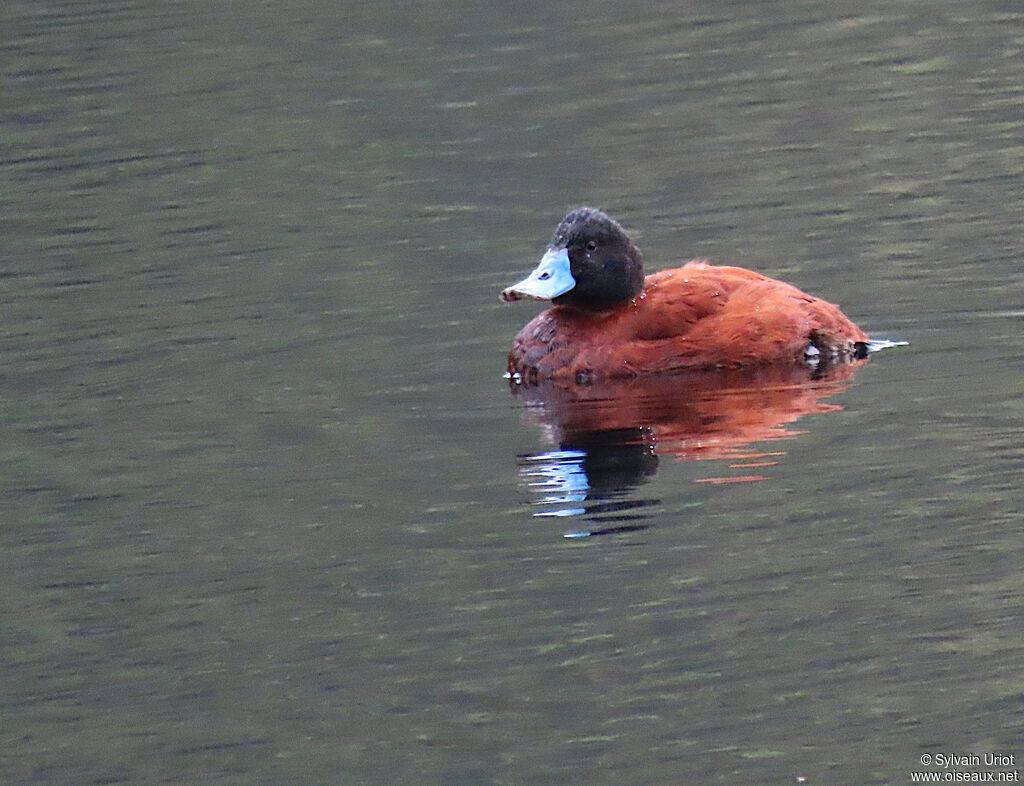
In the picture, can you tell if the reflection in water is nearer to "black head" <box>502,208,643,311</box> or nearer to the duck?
Result: the duck

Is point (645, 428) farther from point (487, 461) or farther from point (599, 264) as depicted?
point (599, 264)

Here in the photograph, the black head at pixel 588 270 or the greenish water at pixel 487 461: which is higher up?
the black head at pixel 588 270

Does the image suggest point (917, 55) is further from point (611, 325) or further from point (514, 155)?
point (611, 325)

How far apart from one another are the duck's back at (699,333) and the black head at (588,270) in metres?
0.14

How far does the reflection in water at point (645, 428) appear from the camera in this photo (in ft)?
28.5

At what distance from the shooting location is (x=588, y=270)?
1095 centimetres

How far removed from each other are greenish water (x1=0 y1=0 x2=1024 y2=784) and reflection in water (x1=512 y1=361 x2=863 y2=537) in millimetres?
36

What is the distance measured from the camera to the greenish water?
655cm

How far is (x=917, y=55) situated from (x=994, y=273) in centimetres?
791

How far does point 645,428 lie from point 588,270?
1548mm
